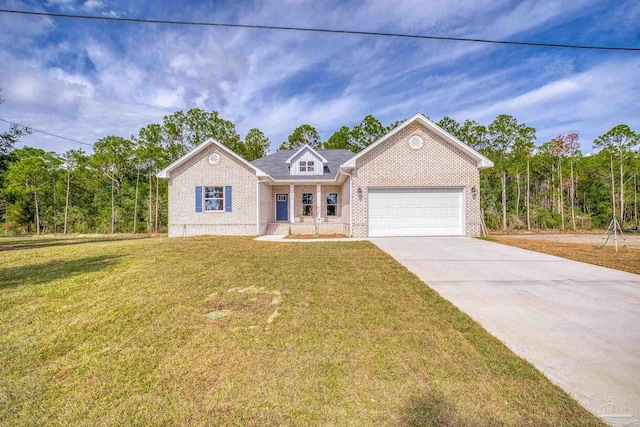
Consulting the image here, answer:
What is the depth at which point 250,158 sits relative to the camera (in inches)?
1243

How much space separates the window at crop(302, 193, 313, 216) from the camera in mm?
17891

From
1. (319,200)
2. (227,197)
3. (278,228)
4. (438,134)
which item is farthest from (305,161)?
(438,134)

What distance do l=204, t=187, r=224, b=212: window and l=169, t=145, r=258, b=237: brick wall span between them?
276mm

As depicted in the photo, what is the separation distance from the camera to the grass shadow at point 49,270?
17.9 feet

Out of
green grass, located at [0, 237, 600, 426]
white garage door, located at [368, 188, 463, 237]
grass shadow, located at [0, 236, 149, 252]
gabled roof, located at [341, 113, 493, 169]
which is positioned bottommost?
green grass, located at [0, 237, 600, 426]

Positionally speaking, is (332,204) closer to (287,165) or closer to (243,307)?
(287,165)

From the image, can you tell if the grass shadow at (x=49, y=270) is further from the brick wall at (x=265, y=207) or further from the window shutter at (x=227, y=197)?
the brick wall at (x=265, y=207)

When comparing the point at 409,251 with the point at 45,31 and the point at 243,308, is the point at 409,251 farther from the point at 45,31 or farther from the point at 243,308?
the point at 45,31

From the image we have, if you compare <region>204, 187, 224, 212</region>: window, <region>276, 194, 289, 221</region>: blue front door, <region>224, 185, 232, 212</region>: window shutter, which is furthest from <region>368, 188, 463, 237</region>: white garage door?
<region>204, 187, 224, 212</region>: window

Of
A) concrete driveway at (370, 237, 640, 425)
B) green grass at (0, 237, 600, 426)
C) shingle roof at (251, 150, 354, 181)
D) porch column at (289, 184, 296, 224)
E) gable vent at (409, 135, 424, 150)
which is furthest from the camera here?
shingle roof at (251, 150, 354, 181)

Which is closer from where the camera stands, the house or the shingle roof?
the house

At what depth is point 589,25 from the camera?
7855mm

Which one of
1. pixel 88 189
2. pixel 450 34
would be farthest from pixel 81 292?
pixel 88 189

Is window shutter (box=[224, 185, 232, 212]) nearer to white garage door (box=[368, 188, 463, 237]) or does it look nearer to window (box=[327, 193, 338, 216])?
window (box=[327, 193, 338, 216])
